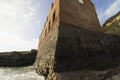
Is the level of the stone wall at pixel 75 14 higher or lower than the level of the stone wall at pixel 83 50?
higher

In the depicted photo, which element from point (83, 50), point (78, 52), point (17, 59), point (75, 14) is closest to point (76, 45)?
point (78, 52)

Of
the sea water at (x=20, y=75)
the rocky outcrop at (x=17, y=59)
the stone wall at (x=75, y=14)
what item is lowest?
the sea water at (x=20, y=75)

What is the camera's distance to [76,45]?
9117 millimetres

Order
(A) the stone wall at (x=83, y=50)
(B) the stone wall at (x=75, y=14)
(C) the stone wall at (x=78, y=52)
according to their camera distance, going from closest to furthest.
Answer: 1. (C) the stone wall at (x=78, y=52)
2. (A) the stone wall at (x=83, y=50)
3. (B) the stone wall at (x=75, y=14)

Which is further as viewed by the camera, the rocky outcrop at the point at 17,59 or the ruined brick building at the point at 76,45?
the rocky outcrop at the point at 17,59

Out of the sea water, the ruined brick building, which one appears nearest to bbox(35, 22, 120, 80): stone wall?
the ruined brick building

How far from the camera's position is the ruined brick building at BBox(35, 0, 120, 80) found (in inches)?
329

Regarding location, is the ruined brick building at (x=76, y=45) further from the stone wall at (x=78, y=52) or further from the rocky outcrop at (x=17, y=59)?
the rocky outcrop at (x=17, y=59)

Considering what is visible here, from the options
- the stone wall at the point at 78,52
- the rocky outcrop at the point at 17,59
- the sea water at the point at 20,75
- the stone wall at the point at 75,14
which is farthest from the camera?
the rocky outcrop at the point at 17,59

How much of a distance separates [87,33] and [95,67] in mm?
2296

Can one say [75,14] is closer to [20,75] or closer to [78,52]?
[78,52]

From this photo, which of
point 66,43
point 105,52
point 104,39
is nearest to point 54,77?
point 66,43

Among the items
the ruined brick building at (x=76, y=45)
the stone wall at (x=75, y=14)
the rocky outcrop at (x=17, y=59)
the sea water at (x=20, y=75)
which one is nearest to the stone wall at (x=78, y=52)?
the ruined brick building at (x=76, y=45)

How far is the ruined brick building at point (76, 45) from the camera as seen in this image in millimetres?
8358
